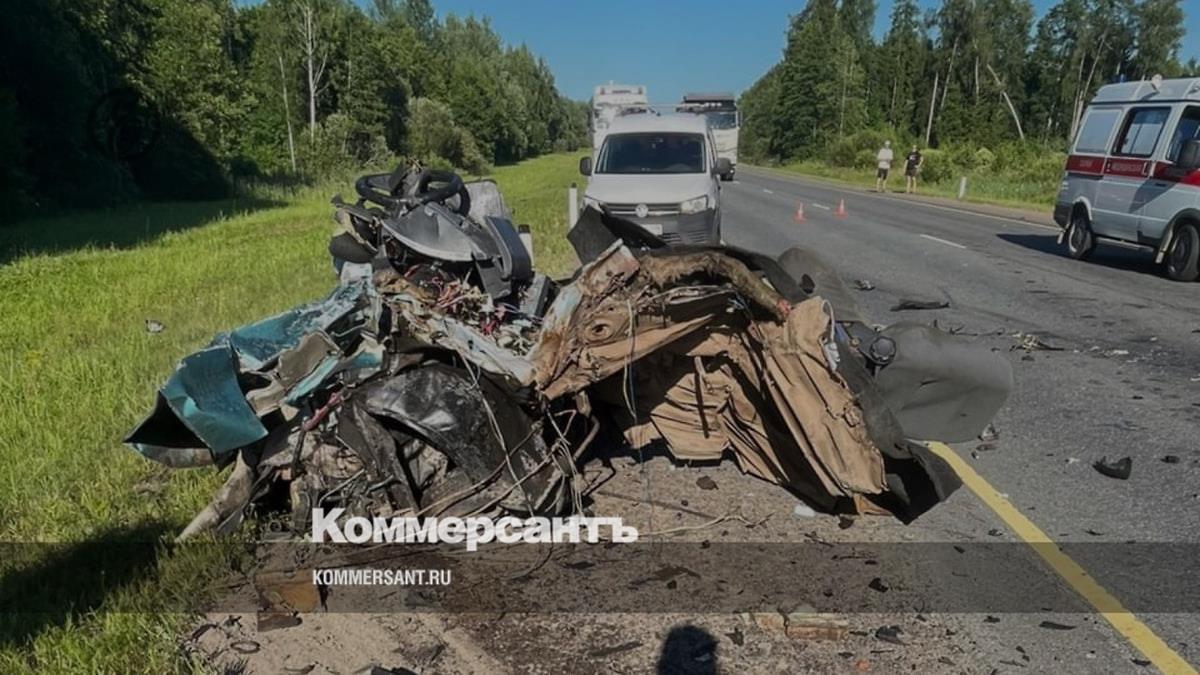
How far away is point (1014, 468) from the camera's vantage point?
4.84 meters

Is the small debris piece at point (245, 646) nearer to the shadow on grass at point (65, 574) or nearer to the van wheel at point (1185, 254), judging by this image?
the shadow on grass at point (65, 574)

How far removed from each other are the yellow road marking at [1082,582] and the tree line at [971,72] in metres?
57.2

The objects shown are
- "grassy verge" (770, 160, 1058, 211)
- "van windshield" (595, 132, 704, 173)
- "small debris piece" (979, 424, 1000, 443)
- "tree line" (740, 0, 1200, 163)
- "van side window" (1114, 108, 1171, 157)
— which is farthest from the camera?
"tree line" (740, 0, 1200, 163)

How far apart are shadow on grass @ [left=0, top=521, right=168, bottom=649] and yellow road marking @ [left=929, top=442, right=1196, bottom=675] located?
4.20m

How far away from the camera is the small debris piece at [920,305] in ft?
30.3

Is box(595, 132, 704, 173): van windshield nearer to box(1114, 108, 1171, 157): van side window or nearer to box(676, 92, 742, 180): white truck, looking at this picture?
box(1114, 108, 1171, 157): van side window

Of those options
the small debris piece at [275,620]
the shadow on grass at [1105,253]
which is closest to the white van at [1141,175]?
the shadow on grass at [1105,253]

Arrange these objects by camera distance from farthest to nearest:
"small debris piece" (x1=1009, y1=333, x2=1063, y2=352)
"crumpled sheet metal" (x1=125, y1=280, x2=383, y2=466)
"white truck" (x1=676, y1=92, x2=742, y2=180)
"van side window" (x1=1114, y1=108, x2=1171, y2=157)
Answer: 1. "white truck" (x1=676, y1=92, x2=742, y2=180)
2. "van side window" (x1=1114, y1=108, x2=1171, y2=157)
3. "small debris piece" (x1=1009, y1=333, x2=1063, y2=352)
4. "crumpled sheet metal" (x1=125, y1=280, x2=383, y2=466)

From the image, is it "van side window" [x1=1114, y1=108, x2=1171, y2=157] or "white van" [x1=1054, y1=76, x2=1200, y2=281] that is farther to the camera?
"van side window" [x1=1114, y1=108, x2=1171, y2=157]

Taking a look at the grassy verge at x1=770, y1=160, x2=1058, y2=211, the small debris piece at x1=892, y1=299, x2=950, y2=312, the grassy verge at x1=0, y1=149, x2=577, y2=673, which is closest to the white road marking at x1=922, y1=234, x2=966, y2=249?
the small debris piece at x1=892, y1=299, x2=950, y2=312

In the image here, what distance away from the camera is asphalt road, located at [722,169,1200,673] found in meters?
3.70

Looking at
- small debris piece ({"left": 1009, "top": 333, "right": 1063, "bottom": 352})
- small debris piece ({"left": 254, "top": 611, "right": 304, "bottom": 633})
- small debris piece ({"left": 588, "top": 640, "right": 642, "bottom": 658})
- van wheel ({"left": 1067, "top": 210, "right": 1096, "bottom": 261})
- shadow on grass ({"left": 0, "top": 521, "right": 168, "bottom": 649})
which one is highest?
small debris piece ({"left": 588, "top": 640, "right": 642, "bottom": 658})

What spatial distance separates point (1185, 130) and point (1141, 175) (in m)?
0.86

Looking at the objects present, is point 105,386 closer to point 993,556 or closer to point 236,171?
point 993,556
